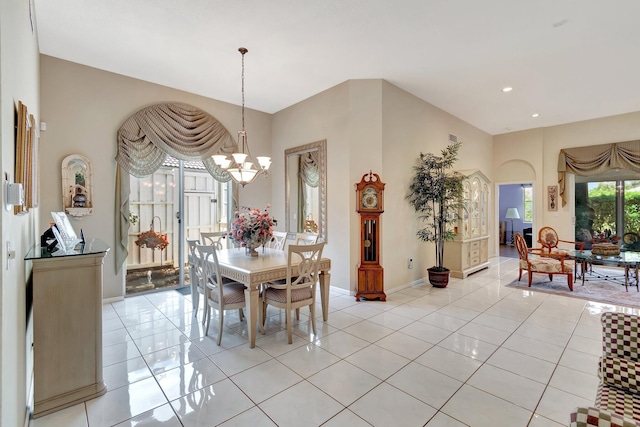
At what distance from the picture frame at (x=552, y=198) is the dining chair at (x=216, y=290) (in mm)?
7438

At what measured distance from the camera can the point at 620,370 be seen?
1536 mm

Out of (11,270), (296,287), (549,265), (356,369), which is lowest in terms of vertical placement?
(356,369)

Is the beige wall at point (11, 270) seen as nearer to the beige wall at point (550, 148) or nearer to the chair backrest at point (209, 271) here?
the chair backrest at point (209, 271)

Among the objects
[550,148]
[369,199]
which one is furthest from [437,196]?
[550,148]

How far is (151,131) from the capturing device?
14.5 feet

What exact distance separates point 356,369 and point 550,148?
737 centimetres

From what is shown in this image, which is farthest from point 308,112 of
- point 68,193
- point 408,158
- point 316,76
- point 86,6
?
point 68,193

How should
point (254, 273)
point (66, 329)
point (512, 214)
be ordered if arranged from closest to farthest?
point (66, 329)
point (254, 273)
point (512, 214)

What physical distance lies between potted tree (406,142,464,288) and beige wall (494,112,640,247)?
337 centimetres

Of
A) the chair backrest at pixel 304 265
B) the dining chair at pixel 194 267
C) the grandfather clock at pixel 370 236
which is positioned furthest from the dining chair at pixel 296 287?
the grandfather clock at pixel 370 236

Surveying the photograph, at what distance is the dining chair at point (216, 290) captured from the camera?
2939mm

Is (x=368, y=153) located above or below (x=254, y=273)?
above

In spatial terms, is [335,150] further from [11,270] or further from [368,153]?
[11,270]

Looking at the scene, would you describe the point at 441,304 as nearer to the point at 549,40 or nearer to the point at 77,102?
the point at 549,40
